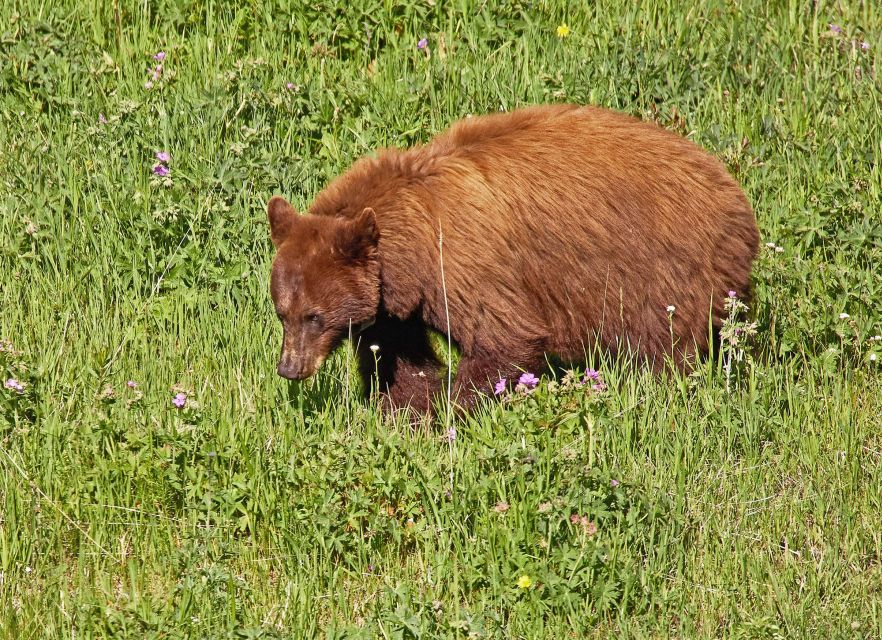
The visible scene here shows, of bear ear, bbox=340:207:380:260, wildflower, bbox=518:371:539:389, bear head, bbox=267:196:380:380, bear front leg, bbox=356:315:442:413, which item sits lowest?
bear front leg, bbox=356:315:442:413

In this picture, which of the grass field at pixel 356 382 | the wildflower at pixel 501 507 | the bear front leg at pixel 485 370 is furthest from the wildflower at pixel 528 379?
the wildflower at pixel 501 507

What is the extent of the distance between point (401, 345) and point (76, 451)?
1712 mm

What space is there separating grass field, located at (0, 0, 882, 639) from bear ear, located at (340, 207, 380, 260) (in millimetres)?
667

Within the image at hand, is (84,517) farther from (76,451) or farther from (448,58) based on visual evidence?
(448,58)

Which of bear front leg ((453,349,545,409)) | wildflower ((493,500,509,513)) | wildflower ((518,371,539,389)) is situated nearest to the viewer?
wildflower ((493,500,509,513))

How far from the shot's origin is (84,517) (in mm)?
4660

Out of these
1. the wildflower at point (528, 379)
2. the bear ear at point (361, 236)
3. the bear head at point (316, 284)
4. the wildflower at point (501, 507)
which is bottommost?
the wildflower at point (501, 507)

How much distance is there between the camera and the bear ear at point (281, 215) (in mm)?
5395

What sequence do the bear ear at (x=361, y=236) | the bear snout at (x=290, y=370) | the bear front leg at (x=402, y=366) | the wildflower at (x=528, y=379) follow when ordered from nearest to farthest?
1. the wildflower at (x=528, y=379)
2. the bear ear at (x=361, y=236)
3. the bear snout at (x=290, y=370)
4. the bear front leg at (x=402, y=366)

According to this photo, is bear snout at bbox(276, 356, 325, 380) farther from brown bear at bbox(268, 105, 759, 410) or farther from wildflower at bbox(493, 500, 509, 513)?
wildflower at bbox(493, 500, 509, 513)

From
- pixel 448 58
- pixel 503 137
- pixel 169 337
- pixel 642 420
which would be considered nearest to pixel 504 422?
pixel 642 420

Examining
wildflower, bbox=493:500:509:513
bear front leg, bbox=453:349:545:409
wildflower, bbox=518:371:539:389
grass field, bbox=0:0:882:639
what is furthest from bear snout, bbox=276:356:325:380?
wildflower, bbox=493:500:509:513

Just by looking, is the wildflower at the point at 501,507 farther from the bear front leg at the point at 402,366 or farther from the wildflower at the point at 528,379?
the bear front leg at the point at 402,366

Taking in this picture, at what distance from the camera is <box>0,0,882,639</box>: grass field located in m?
4.27
